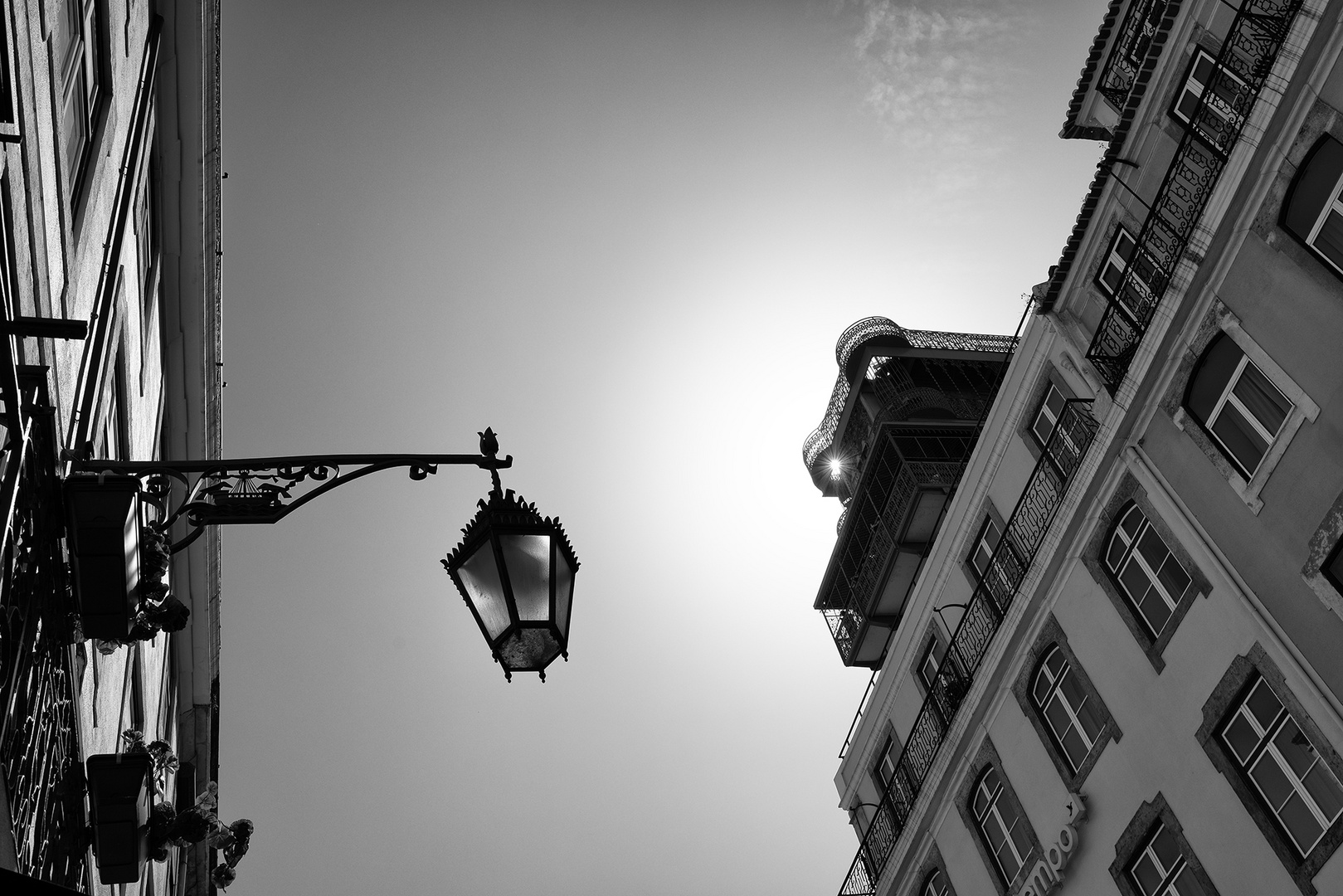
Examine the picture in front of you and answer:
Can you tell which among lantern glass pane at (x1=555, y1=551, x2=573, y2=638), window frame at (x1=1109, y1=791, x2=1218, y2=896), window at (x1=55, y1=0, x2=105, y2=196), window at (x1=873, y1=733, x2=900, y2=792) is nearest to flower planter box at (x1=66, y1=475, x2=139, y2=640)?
lantern glass pane at (x1=555, y1=551, x2=573, y2=638)

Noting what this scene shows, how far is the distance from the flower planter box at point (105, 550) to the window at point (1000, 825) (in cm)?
1615

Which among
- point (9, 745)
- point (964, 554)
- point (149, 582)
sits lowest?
point (9, 745)

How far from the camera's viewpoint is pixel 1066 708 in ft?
56.0

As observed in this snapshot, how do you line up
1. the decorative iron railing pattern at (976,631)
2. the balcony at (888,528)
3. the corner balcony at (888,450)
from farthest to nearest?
the corner balcony at (888,450), the balcony at (888,528), the decorative iron railing pattern at (976,631)

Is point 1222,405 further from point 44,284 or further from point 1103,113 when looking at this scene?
point 44,284

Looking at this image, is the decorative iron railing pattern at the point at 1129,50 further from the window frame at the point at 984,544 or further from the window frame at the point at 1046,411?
the window frame at the point at 984,544

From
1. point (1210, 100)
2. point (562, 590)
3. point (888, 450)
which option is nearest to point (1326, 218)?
point (1210, 100)

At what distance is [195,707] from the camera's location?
18297 mm

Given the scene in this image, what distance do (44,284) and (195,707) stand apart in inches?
505

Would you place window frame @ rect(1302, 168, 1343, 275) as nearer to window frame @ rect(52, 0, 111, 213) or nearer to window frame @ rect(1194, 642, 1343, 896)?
window frame @ rect(1194, 642, 1343, 896)

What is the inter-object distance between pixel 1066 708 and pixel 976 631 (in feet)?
9.64

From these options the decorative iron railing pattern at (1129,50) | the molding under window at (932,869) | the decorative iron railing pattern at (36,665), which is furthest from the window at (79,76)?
the molding under window at (932,869)

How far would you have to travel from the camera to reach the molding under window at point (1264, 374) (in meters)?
13.3

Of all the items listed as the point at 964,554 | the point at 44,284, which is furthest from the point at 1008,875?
the point at 44,284
